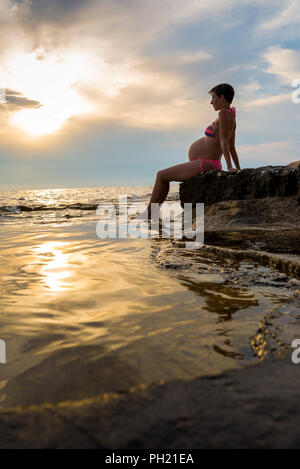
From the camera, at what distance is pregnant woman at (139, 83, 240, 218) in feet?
17.0

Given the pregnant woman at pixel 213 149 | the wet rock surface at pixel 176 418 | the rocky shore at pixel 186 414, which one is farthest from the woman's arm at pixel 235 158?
the wet rock surface at pixel 176 418

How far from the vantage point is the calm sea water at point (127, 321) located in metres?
0.97

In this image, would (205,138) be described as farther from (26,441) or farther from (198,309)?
(26,441)

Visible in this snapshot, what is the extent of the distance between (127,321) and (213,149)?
4741 millimetres

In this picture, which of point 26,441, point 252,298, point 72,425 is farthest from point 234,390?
point 252,298

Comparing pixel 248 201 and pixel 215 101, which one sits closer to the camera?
pixel 248 201

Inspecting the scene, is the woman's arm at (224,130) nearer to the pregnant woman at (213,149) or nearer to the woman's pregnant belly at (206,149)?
the pregnant woman at (213,149)

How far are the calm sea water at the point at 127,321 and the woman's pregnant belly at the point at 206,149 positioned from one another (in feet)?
11.5

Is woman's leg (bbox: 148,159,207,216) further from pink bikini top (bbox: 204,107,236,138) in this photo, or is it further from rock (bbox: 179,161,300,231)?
pink bikini top (bbox: 204,107,236,138)

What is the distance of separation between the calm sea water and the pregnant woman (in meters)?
3.37

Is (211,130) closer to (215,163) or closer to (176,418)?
(215,163)

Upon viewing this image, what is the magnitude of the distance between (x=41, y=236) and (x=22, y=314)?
2899mm

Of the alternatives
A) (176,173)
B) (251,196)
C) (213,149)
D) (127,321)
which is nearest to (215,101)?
(213,149)

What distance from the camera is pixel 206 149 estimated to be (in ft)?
18.2
